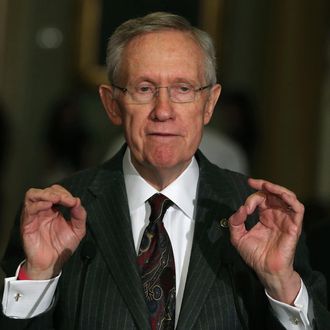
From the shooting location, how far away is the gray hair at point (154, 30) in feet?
10.4

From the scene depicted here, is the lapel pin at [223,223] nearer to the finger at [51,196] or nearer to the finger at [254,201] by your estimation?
the finger at [254,201]

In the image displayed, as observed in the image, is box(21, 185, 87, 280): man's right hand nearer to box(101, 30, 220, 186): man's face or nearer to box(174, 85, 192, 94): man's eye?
box(101, 30, 220, 186): man's face

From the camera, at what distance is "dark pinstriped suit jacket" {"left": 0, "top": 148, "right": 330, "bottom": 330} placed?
296 centimetres

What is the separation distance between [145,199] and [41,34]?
534 centimetres

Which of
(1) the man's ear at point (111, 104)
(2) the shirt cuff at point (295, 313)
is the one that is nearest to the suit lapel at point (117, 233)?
(1) the man's ear at point (111, 104)

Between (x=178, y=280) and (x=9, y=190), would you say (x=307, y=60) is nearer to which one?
(x=9, y=190)

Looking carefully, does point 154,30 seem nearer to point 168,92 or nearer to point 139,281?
point 168,92

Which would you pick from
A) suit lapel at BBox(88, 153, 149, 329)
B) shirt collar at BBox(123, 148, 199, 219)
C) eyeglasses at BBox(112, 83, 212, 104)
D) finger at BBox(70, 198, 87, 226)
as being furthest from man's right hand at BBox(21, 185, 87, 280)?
eyeglasses at BBox(112, 83, 212, 104)

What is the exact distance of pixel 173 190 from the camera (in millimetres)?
3182

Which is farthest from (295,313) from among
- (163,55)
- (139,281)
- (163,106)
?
(163,55)

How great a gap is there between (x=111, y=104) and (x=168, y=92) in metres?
0.29

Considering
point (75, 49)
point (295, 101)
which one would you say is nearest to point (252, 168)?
point (295, 101)

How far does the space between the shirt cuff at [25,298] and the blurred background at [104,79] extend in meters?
4.57

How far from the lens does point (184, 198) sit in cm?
319
